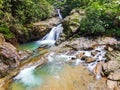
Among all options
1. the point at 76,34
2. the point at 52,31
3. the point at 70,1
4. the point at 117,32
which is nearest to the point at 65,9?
the point at 70,1

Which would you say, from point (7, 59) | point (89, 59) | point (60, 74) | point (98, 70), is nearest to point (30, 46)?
point (7, 59)

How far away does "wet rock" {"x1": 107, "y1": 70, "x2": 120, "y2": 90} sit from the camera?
40.0 feet

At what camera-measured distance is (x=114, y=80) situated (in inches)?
502

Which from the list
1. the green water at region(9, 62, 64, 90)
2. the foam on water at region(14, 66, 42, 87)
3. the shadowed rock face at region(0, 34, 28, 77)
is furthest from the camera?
the shadowed rock face at region(0, 34, 28, 77)

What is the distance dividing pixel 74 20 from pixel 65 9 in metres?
11.4

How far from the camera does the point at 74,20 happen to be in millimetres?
24031

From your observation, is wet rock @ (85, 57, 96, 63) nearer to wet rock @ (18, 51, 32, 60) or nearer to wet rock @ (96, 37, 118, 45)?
wet rock @ (96, 37, 118, 45)

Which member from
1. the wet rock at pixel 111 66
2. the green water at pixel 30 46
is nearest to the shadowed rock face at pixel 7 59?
the green water at pixel 30 46

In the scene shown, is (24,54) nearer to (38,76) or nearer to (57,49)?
(57,49)

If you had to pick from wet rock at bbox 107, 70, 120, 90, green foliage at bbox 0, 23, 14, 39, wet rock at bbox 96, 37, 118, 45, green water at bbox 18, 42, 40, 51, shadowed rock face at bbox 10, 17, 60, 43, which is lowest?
green water at bbox 18, 42, 40, 51

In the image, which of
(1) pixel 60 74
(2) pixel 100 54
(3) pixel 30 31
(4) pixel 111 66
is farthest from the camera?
(3) pixel 30 31

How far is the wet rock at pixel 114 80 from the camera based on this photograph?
1219 centimetres

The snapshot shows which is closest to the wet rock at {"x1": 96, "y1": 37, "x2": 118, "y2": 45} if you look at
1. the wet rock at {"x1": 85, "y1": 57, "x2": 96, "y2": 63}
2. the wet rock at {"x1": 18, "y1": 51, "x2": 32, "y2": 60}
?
the wet rock at {"x1": 85, "y1": 57, "x2": 96, "y2": 63}

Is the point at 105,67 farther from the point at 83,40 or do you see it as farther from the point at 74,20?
the point at 74,20
